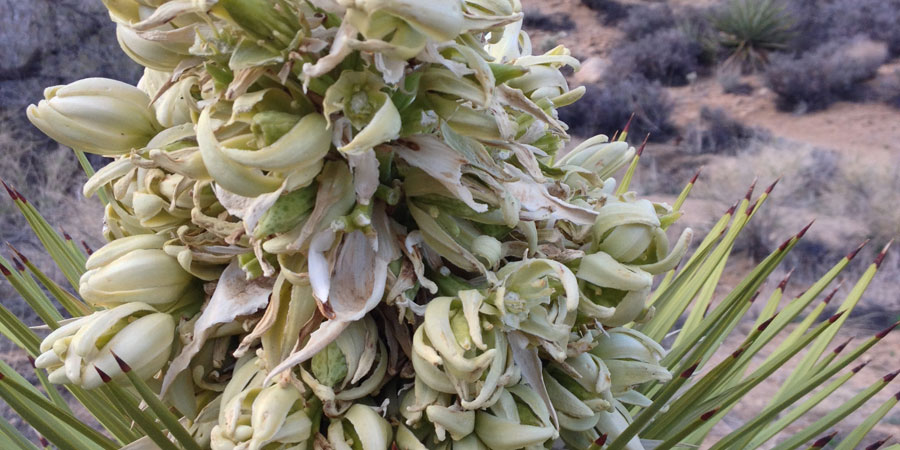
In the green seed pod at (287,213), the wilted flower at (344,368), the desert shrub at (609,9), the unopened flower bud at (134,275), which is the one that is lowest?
the desert shrub at (609,9)

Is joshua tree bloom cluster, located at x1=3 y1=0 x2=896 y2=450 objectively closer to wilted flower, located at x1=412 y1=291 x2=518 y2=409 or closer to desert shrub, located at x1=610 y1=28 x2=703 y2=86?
wilted flower, located at x1=412 y1=291 x2=518 y2=409

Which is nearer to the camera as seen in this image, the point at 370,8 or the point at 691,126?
the point at 370,8

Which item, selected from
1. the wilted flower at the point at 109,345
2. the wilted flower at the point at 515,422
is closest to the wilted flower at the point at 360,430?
the wilted flower at the point at 515,422

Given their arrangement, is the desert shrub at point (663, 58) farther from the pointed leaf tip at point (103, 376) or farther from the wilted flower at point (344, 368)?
the pointed leaf tip at point (103, 376)

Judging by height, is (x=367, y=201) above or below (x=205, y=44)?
below

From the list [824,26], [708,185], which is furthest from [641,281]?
[824,26]

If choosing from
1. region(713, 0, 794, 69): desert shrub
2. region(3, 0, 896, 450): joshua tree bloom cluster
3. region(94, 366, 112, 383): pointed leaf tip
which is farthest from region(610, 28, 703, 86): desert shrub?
region(94, 366, 112, 383): pointed leaf tip

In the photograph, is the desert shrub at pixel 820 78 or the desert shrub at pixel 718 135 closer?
the desert shrub at pixel 718 135

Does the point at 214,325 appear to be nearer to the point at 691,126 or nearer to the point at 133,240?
the point at 133,240
